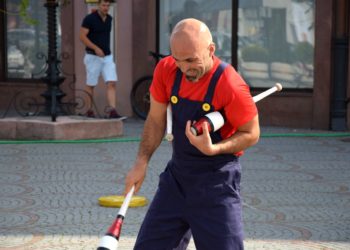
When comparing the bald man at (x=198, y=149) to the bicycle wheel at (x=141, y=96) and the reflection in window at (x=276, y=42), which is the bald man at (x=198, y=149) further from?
the bicycle wheel at (x=141, y=96)

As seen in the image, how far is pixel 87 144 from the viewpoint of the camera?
12.4 m

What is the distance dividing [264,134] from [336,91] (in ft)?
5.09

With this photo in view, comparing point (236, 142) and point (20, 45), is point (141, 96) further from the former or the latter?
point (236, 142)

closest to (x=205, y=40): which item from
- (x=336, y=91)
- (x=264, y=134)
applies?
(x=264, y=134)

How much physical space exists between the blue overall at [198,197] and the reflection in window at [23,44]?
1301 cm

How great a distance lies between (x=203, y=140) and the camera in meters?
4.25

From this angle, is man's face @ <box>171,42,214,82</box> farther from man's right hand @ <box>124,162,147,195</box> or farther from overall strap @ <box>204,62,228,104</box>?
man's right hand @ <box>124,162,147,195</box>

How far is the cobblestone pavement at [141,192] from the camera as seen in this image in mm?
6898

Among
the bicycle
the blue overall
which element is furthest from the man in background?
the blue overall

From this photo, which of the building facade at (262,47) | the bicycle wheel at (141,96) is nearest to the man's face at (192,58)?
the building facade at (262,47)

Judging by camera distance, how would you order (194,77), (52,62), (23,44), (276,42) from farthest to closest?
(23,44), (276,42), (52,62), (194,77)

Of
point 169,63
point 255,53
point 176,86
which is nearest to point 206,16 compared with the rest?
point 255,53

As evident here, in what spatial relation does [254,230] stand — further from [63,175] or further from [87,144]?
[87,144]

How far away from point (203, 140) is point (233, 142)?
27cm
